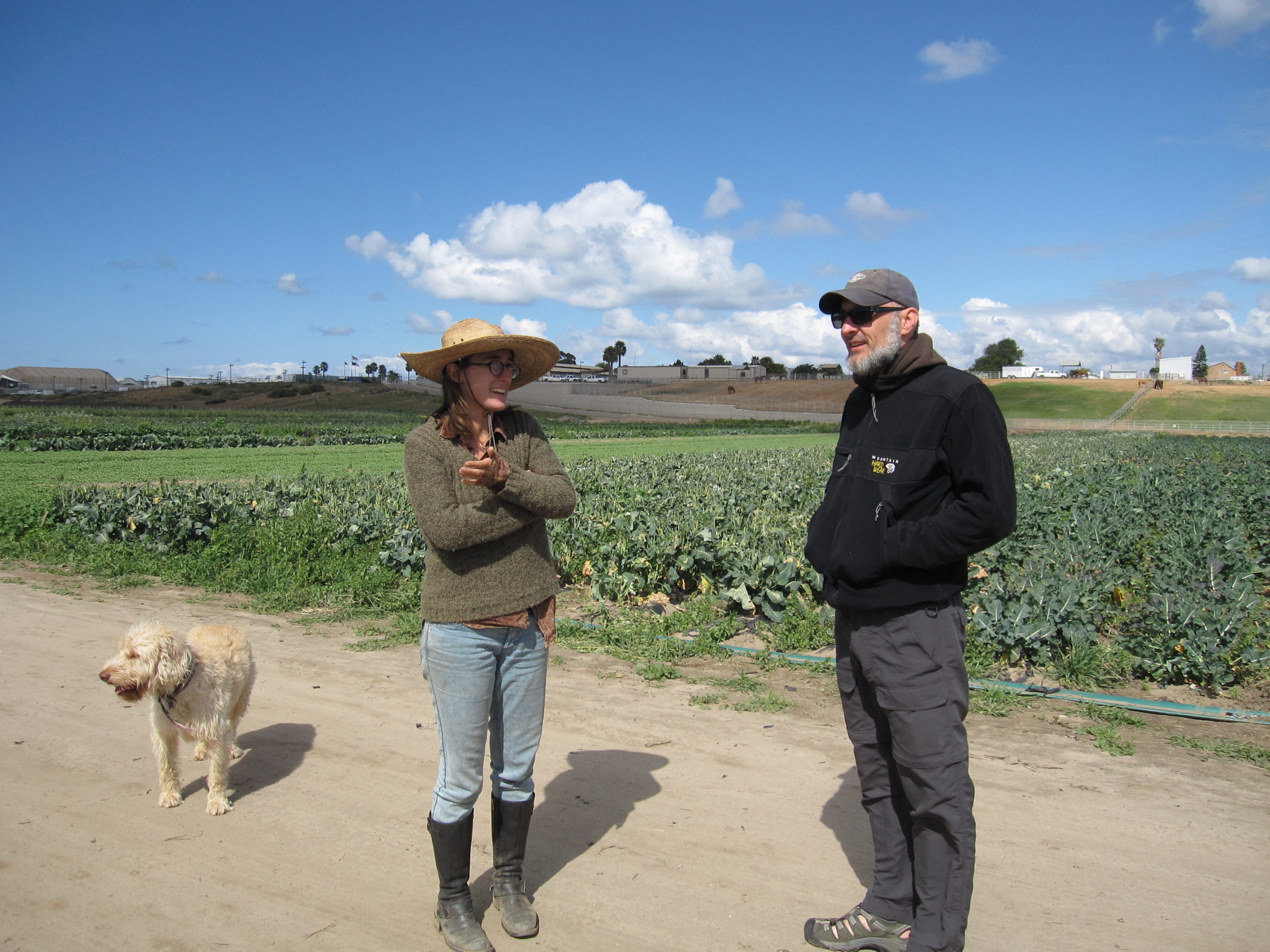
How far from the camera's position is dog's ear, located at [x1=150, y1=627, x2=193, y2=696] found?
3.76 m

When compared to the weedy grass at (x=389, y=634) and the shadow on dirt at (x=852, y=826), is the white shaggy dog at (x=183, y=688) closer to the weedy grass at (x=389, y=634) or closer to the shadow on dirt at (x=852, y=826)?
the weedy grass at (x=389, y=634)

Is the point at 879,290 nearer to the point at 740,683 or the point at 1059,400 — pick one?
the point at 740,683

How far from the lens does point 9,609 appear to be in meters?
7.65

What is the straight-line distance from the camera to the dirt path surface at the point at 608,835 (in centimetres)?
296

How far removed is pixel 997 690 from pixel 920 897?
2.98 meters

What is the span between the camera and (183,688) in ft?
12.9

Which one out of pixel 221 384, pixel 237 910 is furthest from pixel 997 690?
pixel 221 384

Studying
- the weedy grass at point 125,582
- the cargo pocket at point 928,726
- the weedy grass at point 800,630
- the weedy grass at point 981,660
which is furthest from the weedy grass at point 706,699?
the weedy grass at point 125,582

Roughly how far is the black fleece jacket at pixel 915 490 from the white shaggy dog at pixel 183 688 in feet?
9.63

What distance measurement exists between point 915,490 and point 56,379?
150 metres

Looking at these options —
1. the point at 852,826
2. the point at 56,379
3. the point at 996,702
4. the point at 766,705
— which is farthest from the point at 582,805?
the point at 56,379

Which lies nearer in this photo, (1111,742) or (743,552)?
(1111,742)

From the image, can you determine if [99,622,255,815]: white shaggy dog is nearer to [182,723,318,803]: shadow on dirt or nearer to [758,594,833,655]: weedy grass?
[182,723,318,803]: shadow on dirt

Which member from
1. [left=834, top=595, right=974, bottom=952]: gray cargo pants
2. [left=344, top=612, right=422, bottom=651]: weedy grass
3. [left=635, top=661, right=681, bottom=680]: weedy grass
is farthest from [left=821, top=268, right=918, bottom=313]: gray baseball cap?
[left=344, top=612, right=422, bottom=651]: weedy grass
